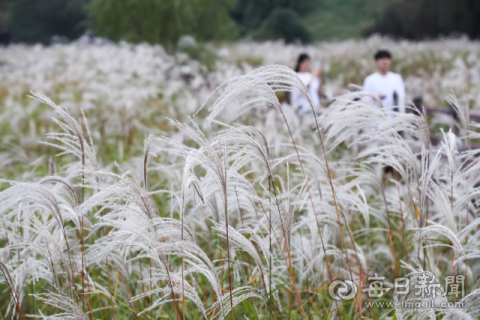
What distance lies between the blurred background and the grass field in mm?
8394

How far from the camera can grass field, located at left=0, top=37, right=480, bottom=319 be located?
1274 mm

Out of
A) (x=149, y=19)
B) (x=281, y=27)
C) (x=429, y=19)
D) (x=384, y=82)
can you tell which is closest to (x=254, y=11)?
(x=281, y=27)

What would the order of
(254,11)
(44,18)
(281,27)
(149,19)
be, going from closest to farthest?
(149,19)
(281,27)
(254,11)
(44,18)

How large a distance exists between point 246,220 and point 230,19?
54.6ft

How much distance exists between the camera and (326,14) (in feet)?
136

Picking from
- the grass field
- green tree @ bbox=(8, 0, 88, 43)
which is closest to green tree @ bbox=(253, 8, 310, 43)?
green tree @ bbox=(8, 0, 88, 43)

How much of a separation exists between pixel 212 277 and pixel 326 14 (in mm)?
44395

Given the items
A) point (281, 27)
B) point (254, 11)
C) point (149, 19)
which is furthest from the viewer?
point (254, 11)

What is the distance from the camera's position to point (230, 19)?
672 inches

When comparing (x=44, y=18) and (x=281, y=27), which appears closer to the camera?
(x=281, y=27)

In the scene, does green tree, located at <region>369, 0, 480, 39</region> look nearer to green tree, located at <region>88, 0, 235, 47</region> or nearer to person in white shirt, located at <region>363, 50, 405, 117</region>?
green tree, located at <region>88, 0, 235, 47</region>

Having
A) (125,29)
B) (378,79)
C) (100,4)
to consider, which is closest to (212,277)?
(378,79)

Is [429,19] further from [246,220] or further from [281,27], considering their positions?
[246,220]

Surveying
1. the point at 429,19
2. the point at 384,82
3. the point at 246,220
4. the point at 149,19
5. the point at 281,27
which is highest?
the point at 281,27
